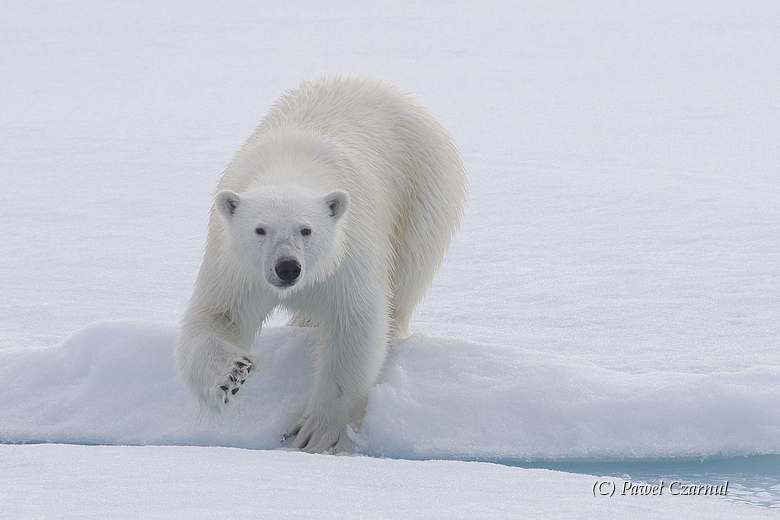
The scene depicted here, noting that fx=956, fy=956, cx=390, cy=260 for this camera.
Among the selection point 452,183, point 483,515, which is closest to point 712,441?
point 483,515

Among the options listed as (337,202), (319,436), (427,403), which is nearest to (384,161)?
(337,202)

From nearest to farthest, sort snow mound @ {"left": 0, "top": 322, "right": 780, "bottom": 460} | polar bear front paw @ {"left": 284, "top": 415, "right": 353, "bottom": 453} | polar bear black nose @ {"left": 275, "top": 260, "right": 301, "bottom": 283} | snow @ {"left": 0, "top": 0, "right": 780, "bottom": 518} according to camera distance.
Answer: snow @ {"left": 0, "top": 0, "right": 780, "bottom": 518}
polar bear black nose @ {"left": 275, "top": 260, "right": 301, "bottom": 283}
snow mound @ {"left": 0, "top": 322, "right": 780, "bottom": 460}
polar bear front paw @ {"left": 284, "top": 415, "right": 353, "bottom": 453}

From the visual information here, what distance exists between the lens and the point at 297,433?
3412 millimetres

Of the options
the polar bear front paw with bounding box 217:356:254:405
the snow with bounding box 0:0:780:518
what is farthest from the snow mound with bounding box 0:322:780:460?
the polar bear front paw with bounding box 217:356:254:405

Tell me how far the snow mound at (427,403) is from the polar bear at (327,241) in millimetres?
156

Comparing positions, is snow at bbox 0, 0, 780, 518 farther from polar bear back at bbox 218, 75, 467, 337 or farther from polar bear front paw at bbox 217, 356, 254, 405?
polar bear back at bbox 218, 75, 467, 337

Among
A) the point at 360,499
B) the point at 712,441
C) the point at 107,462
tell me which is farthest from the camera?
the point at 712,441

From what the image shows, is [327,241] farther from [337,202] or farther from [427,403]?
[427,403]

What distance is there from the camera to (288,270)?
9.68 ft

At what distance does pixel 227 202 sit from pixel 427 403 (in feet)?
3.20

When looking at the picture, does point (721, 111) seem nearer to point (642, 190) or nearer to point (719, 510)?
point (642, 190)

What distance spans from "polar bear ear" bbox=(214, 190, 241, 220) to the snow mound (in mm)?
662

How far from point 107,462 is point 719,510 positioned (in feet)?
5.07

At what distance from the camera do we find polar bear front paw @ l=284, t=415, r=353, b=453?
3.33 metres
